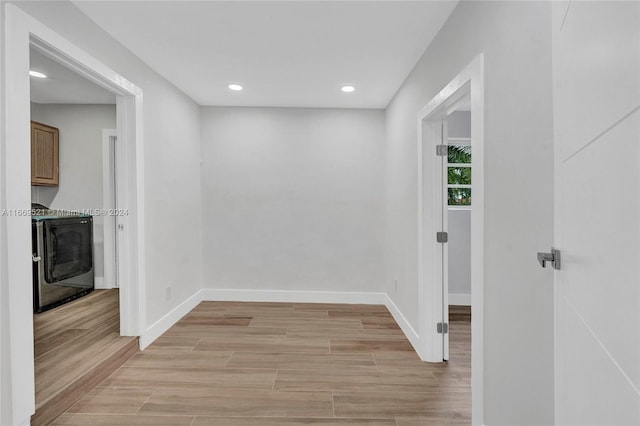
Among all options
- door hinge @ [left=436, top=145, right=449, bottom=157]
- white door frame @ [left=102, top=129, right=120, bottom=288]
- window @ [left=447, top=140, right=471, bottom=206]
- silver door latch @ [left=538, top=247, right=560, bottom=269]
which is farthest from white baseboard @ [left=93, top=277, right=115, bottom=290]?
silver door latch @ [left=538, top=247, right=560, bottom=269]

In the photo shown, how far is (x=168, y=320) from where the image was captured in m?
3.43

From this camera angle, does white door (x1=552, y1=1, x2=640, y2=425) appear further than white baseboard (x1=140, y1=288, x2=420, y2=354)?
No

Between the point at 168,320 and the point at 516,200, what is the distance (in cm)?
326

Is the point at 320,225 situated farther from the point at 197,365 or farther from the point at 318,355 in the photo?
Result: the point at 197,365

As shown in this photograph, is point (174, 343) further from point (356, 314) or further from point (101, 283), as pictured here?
point (101, 283)

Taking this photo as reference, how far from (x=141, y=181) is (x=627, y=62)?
3.08m

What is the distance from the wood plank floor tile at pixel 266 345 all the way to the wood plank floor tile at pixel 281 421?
93 centimetres

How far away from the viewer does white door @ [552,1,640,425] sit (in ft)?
2.31

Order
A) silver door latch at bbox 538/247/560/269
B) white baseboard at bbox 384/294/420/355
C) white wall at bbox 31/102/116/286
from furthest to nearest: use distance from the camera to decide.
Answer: white wall at bbox 31/102/116/286 → white baseboard at bbox 384/294/420/355 → silver door latch at bbox 538/247/560/269

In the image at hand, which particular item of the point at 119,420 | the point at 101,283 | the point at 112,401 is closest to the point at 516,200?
the point at 119,420

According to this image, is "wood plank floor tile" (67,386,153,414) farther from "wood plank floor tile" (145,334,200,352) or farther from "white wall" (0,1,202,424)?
"wood plank floor tile" (145,334,200,352)

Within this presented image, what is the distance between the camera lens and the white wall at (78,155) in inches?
178

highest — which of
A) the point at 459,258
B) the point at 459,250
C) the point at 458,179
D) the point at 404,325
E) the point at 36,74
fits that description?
the point at 36,74

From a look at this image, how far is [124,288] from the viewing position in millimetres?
2848
